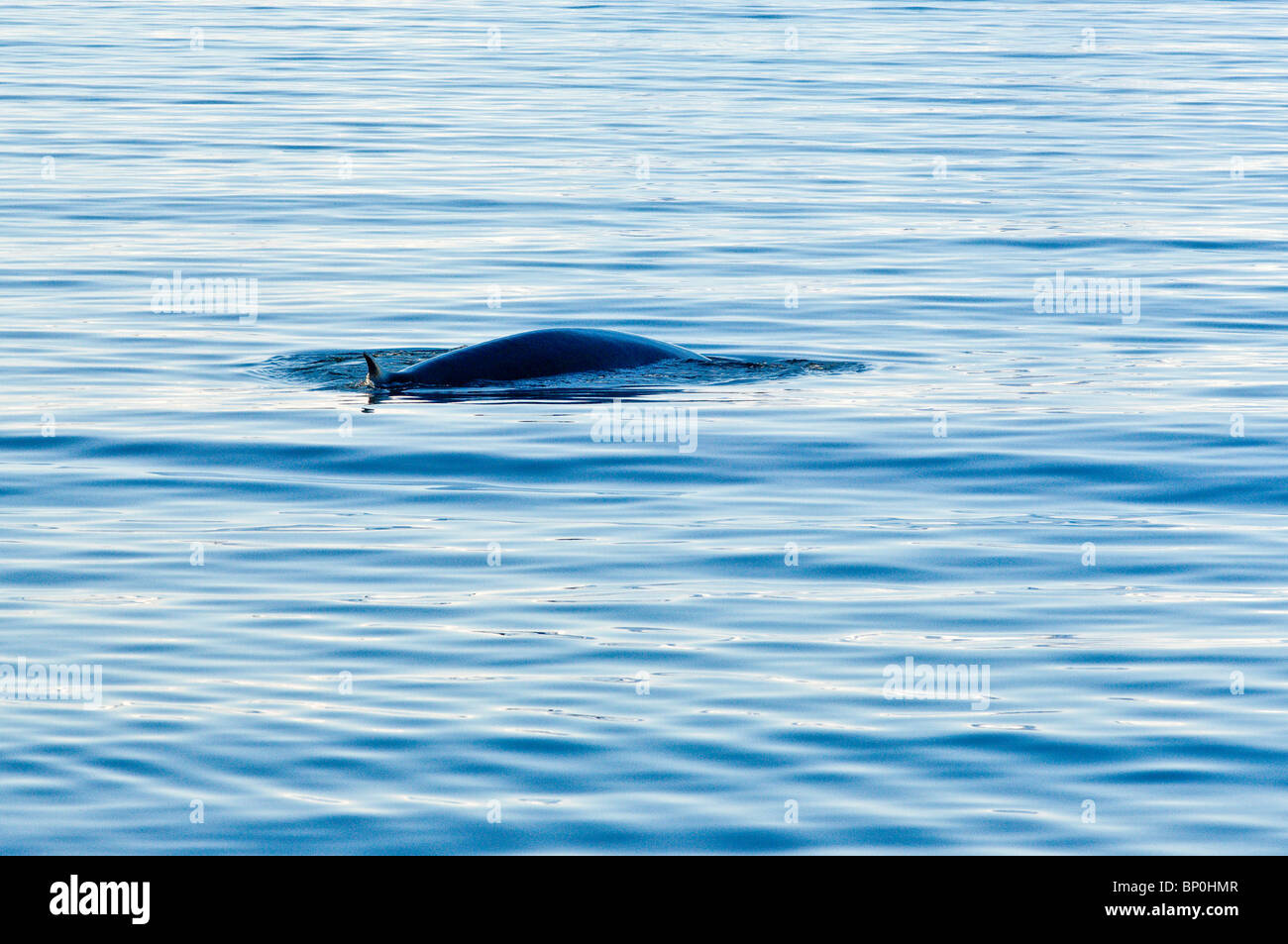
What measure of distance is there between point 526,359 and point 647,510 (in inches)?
159

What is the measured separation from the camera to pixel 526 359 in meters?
17.1

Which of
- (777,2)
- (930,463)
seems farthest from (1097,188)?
(777,2)

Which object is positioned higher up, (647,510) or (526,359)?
(526,359)

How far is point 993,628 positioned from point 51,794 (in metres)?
4.48

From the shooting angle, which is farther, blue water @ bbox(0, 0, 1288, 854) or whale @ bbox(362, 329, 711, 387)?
whale @ bbox(362, 329, 711, 387)

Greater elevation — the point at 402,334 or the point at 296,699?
the point at 402,334

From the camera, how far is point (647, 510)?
13.3 metres

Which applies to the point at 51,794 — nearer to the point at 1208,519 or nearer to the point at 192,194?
the point at 1208,519

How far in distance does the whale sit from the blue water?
0.48 metres

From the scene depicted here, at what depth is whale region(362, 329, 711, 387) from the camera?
55.8ft

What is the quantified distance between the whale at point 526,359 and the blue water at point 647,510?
0.48 m

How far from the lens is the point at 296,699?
965cm

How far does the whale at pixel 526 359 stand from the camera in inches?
669

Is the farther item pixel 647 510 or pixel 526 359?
pixel 526 359
